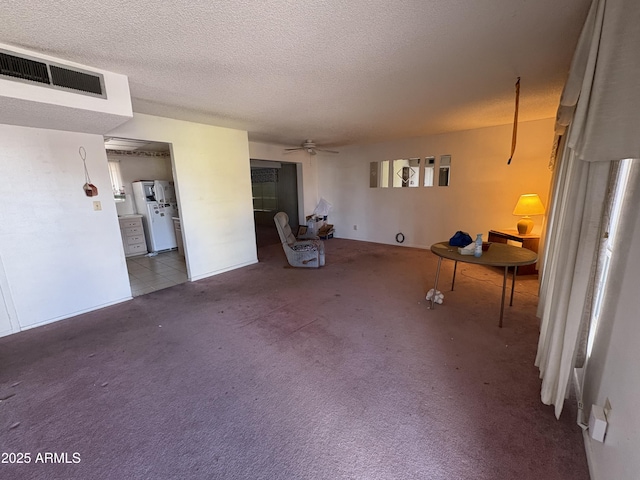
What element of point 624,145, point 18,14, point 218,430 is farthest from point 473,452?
point 18,14

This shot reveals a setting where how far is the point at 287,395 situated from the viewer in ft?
5.83

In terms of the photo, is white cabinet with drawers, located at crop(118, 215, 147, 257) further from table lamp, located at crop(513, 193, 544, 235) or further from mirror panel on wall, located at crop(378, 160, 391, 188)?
table lamp, located at crop(513, 193, 544, 235)

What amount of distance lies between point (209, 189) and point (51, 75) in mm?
2224

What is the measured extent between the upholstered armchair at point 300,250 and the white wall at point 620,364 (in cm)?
345

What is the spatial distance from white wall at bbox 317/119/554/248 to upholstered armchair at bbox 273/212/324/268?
2.34 meters

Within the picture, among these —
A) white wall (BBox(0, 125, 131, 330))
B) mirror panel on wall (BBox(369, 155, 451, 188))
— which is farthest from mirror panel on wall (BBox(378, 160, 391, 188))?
white wall (BBox(0, 125, 131, 330))

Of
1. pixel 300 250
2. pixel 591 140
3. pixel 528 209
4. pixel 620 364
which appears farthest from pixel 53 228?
pixel 528 209

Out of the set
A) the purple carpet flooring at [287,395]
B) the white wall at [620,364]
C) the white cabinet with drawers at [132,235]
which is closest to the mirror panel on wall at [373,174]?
the purple carpet flooring at [287,395]

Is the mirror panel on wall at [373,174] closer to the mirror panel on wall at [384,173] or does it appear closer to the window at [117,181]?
the mirror panel on wall at [384,173]

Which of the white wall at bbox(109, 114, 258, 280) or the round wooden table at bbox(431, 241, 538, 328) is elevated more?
the white wall at bbox(109, 114, 258, 280)

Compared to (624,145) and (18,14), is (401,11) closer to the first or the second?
(624,145)

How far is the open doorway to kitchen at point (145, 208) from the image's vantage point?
5402 mm

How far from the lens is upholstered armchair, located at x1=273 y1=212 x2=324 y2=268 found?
447 cm

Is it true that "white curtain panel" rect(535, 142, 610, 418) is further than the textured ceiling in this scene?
No
